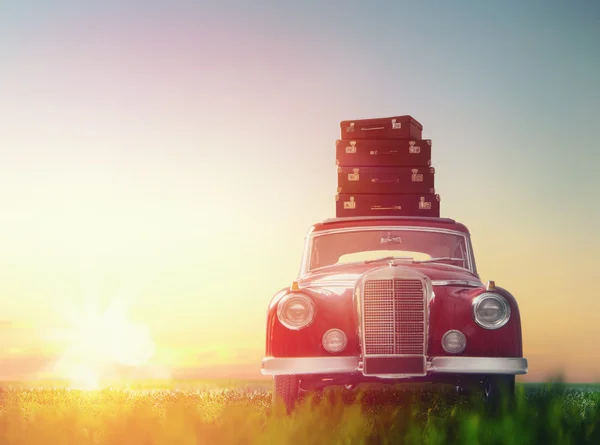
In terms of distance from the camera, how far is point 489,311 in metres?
7.52

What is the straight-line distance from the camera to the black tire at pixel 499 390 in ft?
24.7

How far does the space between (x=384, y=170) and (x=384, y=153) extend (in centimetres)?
31

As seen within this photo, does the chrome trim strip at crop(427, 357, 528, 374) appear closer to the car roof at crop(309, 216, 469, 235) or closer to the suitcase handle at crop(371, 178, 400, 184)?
the car roof at crop(309, 216, 469, 235)

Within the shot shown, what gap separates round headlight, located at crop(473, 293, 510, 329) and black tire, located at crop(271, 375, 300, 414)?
1.92 m

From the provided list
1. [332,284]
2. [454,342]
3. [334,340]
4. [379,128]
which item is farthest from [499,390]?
[379,128]

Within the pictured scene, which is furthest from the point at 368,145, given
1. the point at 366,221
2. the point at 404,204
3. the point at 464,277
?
the point at 464,277

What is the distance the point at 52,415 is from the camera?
7.05m

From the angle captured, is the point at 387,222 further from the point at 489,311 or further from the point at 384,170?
the point at 384,170

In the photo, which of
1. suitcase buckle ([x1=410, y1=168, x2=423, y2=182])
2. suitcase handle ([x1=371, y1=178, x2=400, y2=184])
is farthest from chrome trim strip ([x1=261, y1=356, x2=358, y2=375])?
suitcase buckle ([x1=410, y1=168, x2=423, y2=182])

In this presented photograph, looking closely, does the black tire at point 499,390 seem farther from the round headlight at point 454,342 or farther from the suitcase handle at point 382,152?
the suitcase handle at point 382,152

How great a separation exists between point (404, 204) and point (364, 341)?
6.35m

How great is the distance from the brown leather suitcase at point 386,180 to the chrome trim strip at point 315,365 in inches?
255

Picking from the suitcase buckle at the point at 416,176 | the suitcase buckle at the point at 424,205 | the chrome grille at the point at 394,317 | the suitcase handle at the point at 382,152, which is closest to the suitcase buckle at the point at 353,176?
the suitcase handle at the point at 382,152

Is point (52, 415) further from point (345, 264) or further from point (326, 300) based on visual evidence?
point (345, 264)
